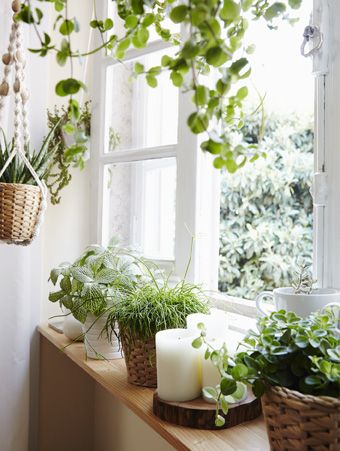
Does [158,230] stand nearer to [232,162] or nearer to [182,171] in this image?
[182,171]

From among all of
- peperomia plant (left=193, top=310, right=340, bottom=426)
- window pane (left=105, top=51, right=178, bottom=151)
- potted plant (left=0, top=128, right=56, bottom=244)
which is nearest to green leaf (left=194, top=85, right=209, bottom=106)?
peperomia plant (left=193, top=310, right=340, bottom=426)

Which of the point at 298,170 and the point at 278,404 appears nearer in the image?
the point at 278,404

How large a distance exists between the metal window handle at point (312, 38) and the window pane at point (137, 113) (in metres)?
0.79

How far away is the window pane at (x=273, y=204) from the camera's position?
3568 millimetres

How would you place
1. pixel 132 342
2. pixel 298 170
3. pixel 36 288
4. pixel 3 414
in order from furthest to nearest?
pixel 298 170
pixel 36 288
pixel 3 414
pixel 132 342

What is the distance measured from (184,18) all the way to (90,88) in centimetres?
149

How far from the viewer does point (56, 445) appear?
5.65ft

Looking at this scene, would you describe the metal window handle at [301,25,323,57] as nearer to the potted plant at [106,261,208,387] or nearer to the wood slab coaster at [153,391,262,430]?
the potted plant at [106,261,208,387]

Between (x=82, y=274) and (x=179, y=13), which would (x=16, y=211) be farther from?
(x=179, y=13)

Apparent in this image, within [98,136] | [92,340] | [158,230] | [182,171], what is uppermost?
[98,136]

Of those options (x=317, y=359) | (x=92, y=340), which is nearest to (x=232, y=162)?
(x=317, y=359)

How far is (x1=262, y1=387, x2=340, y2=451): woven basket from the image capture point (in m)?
0.58

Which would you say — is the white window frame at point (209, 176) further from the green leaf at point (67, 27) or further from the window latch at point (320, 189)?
the green leaf at point (67, 27)

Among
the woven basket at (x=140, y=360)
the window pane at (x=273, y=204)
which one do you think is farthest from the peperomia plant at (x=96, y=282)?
the window pane at (x=273, y=204)
